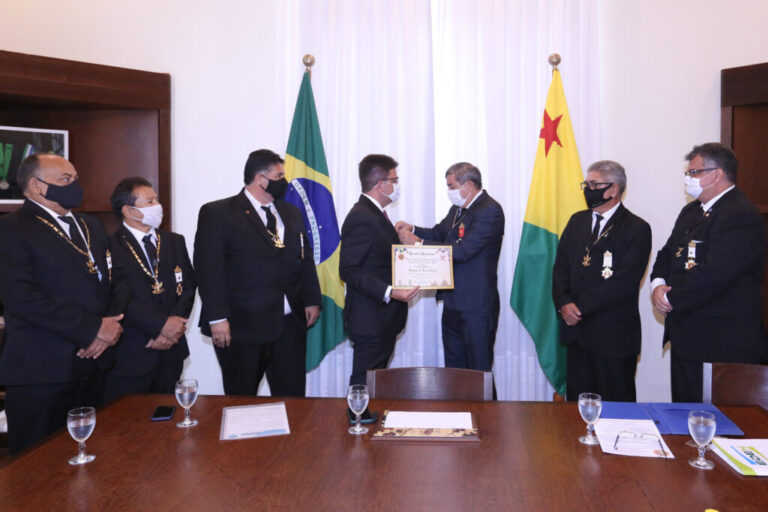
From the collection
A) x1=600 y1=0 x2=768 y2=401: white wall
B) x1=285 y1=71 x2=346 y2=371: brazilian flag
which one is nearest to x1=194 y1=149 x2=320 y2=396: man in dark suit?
x1=285 y1=71 x2=346 y2=371: brazilian flag

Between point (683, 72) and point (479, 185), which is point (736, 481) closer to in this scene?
point (479, 185)

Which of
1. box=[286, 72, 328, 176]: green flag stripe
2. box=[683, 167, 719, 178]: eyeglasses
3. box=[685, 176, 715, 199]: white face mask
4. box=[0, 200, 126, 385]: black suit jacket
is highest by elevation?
box=[286, 72, 328, 176]: green flag stripe

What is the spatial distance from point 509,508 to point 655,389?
369 cm

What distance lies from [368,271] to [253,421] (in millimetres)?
1788

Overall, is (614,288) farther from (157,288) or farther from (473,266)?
(157,288)

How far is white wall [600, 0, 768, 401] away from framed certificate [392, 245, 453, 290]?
170cm

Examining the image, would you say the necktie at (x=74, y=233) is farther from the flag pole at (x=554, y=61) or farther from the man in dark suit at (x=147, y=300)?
the flag pole at (x=554, y=61)

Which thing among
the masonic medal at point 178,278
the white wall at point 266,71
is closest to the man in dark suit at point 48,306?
the masonic medal at point 178,278

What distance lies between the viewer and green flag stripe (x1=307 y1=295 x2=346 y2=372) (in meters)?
4.52

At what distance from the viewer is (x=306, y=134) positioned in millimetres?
4566

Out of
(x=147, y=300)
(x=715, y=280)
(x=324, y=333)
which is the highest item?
(x=715, y=280)

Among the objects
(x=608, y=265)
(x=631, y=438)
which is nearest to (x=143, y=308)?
(x=631, y=438)

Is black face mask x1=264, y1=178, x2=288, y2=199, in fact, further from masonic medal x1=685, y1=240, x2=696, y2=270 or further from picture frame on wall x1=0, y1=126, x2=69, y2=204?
masonic medal x1=685, y1=240, x2=696, y2=270

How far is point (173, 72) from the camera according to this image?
4.53 metres
